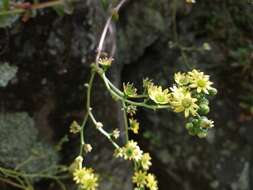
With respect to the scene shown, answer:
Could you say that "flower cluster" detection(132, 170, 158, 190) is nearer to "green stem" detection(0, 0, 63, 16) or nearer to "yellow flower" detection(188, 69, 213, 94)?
"yellow flower" detection(188, 69, 213, 94)

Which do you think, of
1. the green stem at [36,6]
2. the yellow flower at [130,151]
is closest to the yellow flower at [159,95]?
the yellow flower at [130,151]

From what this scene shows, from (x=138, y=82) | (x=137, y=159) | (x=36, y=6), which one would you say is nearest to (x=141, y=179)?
(x=137, y=159)

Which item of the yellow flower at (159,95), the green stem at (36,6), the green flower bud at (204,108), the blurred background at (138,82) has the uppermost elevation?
the green stem at (36,6)

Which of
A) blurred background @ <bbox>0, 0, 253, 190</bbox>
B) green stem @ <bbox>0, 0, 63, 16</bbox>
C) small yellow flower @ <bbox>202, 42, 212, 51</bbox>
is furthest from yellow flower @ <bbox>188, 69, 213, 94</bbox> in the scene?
small yellow flower @ <bbox>202, 42, 212, 51</bbox>

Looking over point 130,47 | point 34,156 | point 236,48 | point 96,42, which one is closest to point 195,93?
point 96,42

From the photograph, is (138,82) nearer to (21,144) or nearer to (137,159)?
(21,144)

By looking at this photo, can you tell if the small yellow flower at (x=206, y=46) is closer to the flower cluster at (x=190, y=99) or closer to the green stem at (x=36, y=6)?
the flower cluster at (x=190, y=99)

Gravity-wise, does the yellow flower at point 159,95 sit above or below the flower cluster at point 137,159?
above
